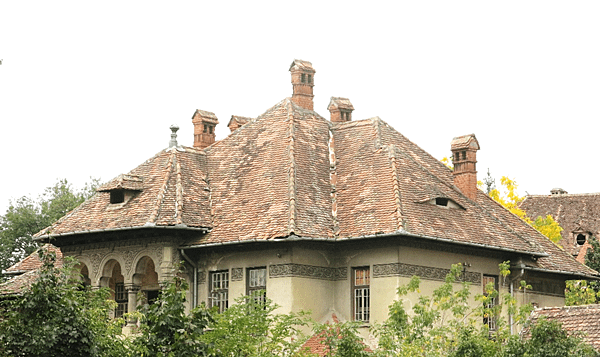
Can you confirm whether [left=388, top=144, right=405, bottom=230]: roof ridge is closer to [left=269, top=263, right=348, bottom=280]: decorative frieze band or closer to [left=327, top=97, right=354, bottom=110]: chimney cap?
[left=269, top=263, right=348, bottom=280]: decorative frieze band

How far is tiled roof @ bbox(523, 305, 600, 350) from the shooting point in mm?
25766

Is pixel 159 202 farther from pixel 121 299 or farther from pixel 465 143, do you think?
pixel 465 143

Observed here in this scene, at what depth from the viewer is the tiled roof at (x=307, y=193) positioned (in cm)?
2992

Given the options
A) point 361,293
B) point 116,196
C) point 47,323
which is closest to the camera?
point 47,323

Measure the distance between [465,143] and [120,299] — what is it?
41.7 ft

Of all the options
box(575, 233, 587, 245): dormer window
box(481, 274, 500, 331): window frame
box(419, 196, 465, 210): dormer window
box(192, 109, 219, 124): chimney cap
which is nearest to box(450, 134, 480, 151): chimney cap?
box(419, 196, 465, 210): dormer window

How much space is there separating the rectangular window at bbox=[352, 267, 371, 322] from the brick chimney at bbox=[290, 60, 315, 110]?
7.67 m

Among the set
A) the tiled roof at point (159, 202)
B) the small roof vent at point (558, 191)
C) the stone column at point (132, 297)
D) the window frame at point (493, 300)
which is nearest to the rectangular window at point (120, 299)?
the stone column at point (132, 297)

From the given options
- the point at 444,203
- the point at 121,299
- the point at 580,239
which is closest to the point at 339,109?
the point at 444,203

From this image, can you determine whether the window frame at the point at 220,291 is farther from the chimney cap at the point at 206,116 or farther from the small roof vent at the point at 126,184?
the chimney cap at the point at 206,116

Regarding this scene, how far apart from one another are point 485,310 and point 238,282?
7.49 metres

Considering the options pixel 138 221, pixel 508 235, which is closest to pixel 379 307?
pixel 508 235

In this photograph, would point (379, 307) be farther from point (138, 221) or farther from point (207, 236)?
point (138, 221)

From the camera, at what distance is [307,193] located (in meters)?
31.0
